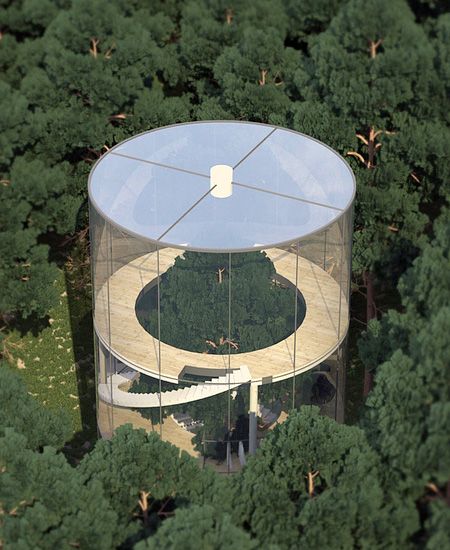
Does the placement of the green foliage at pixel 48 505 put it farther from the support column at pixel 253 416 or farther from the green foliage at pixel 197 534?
the support column at pixel 253 416

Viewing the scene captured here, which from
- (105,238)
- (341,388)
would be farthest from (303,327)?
(105,238)

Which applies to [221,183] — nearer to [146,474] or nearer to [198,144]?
[198,144]

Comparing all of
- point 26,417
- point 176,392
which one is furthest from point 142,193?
point 26,417

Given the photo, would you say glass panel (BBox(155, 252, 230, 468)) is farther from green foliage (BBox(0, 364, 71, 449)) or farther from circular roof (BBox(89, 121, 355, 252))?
green foliage (BBox(0, 364, 71, 449))

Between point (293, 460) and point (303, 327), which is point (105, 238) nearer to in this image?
point (303, 327)

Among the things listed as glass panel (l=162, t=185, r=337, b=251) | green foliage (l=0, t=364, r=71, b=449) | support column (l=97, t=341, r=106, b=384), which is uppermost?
glass panel (l=162, t=185, r=337, b=251)

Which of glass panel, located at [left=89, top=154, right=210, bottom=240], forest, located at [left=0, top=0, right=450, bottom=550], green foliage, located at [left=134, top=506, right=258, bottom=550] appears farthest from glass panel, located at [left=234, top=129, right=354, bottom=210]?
green foliage, located at [left=134, top=506, right=258, bottom=550]
